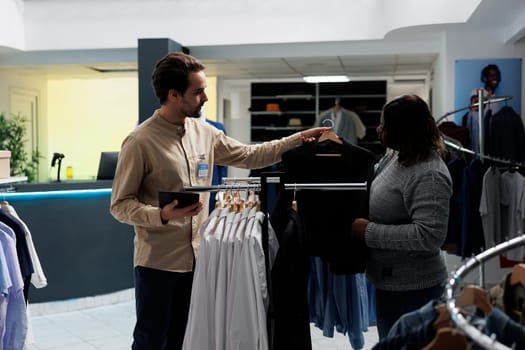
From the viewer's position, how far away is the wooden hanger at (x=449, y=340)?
1430mm

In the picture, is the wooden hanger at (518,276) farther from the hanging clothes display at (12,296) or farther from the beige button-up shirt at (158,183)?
the hanging clothes display at (12,296)

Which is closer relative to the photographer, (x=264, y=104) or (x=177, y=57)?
(x=177, y=57)

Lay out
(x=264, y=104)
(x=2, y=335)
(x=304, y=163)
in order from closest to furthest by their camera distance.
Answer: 1. (x=304, y=163)
2. (x=2, y=335)
3. (x=264, y=104)

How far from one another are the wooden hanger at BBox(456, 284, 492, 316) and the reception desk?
478 centimetres

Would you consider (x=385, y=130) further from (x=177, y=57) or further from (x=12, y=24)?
(x=12, y=24)

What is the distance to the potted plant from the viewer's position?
1104 cm

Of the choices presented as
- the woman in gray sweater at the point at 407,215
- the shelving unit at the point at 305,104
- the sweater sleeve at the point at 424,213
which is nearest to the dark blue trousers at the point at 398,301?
the woman in gray sweater at the point at 407,215

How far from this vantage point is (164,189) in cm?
271

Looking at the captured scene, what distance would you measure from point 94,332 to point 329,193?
3.22 meters

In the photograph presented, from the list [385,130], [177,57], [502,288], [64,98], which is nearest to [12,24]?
[64,98]

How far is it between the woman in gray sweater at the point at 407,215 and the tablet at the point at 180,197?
686 mm

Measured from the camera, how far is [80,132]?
1410cm

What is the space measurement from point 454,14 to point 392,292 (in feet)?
16.9

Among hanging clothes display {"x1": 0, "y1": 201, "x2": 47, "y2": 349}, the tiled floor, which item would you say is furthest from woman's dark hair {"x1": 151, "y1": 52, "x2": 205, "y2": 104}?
the tiled floor
